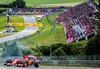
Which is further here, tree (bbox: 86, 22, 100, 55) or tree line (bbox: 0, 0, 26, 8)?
tree line (bbox: 0, 0, 26, 8)

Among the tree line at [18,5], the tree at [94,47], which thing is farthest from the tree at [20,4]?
the tree at [94,47]

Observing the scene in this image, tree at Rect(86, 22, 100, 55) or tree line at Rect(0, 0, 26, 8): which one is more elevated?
tree line at Rect(0, 0, 26, 8)

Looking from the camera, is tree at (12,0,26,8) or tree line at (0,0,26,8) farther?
tree line at (0,0,26,8)

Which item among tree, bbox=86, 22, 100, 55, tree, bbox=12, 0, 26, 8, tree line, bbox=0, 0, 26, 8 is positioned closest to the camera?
tree, bbox=86, 22, 100, 55

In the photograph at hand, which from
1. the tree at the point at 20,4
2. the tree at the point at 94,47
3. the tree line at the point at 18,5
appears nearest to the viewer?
the tree at the point at 94,47

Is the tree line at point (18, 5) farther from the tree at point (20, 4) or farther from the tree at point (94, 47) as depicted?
the tree at point (94, 47)

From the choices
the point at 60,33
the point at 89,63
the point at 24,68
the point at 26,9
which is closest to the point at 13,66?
the point at 24,68

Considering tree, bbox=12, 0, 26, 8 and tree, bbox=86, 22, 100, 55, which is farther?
tree, bbox=12, 0, 26, 8

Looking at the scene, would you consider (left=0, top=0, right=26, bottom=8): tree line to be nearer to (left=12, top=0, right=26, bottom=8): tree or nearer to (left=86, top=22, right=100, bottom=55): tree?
(left=12, top=0, right=26, bottom=8): tree

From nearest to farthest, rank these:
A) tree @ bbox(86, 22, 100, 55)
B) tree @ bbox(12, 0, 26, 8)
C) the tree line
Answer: tree @ bbox(86, 22, 100, 55) < tree @ bbox(12, 0, 26, 8) < the tree line

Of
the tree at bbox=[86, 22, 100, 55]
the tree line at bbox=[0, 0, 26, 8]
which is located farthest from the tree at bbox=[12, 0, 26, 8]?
the tree at bbox=[86, 22, 100, 55]

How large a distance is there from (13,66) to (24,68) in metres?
1.91

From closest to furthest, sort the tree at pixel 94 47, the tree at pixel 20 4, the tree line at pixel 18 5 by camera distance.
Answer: the tree at pixel 94 47 < the tree at pixel 20 4 < the tree line at pixel 18 5

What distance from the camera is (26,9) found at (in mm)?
173000
